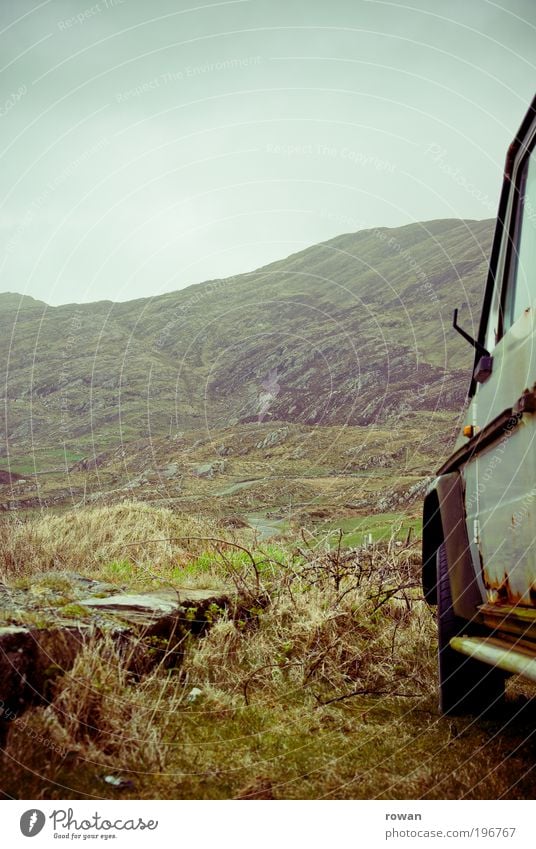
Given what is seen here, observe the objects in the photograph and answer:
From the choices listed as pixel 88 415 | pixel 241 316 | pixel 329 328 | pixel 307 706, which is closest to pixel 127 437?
pixel 88 415

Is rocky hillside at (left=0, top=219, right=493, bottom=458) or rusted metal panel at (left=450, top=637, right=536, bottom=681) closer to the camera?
rusted metal panel at (left=450, top=637, right=536, bottom=681)

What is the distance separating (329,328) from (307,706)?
5120 centimetres

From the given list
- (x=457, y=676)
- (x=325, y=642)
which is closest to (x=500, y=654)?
(x=457, y=676)

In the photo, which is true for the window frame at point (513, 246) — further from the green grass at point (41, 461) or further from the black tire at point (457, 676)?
the green grass at point (41, 461)

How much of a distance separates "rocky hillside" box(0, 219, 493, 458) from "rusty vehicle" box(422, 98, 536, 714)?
2800cm

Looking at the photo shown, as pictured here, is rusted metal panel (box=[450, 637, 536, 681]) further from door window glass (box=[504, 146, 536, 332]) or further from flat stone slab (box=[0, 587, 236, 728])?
flat stone slab (box=[0, 587, 236, 728])

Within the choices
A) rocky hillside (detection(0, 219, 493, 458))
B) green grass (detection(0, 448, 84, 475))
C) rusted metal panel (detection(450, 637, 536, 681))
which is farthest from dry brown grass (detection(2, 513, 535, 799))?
rocky hillside (detection(0, 219, 493, 458))

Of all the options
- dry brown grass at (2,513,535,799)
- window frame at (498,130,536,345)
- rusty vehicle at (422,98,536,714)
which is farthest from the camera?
window frame at (498,130,536,345)

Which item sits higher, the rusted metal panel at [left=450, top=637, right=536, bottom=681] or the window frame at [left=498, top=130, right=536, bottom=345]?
the window frame at [left=498, top=130, right=536, bottom=345]

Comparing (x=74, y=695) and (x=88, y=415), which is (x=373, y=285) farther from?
(x=74, y=695)

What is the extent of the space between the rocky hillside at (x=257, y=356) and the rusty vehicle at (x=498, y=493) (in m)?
28.0

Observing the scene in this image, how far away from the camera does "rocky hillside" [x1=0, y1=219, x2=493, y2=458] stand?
36.8 metres

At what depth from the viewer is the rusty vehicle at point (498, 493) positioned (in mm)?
1966
